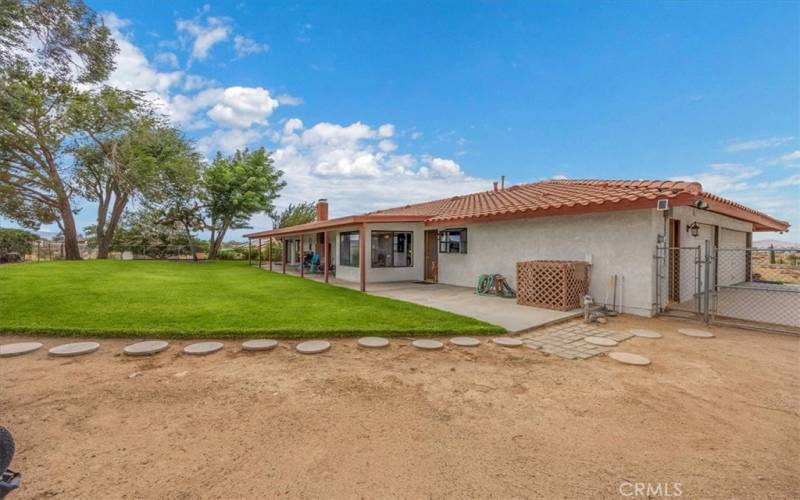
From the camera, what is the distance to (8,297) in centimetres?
805

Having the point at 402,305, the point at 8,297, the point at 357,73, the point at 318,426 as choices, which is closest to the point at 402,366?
the point at 318,426

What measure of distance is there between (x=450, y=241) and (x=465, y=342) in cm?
739

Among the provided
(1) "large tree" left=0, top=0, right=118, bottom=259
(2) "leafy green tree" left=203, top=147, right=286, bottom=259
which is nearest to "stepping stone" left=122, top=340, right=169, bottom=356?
(1) "large tree" left=0, top=0, right=118, bottom=259

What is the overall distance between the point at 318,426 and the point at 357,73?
14.1 m

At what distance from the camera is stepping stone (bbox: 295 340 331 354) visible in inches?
194

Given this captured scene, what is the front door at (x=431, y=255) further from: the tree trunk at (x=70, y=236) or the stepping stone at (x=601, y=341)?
the tree trunk at (x=70, y=236)

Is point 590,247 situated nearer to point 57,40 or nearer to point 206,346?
point 206,346

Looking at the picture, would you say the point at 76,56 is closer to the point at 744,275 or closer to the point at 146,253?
the point at 744,275

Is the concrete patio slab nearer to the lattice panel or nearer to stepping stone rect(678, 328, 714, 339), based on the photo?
the lattice panel

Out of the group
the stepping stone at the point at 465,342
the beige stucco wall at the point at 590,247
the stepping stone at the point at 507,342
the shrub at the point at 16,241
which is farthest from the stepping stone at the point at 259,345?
the shrub at the point at 16,241

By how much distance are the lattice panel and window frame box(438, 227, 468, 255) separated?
3.46m

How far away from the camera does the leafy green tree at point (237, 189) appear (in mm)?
25047

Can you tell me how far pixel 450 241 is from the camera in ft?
41.0

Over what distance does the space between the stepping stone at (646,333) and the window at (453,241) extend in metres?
6.17
